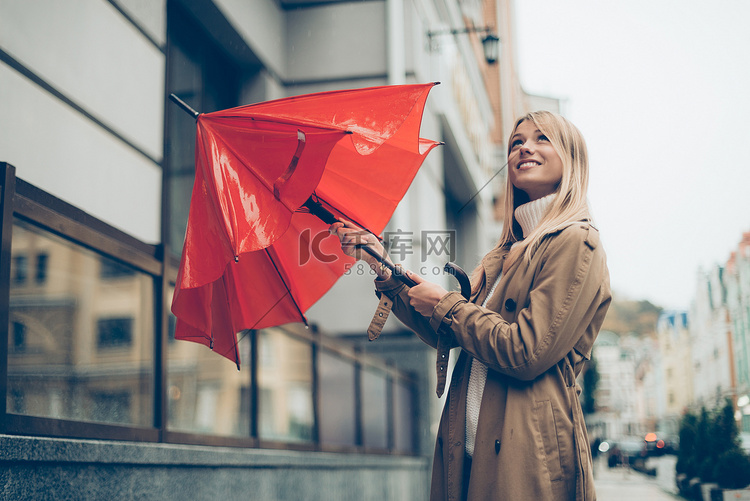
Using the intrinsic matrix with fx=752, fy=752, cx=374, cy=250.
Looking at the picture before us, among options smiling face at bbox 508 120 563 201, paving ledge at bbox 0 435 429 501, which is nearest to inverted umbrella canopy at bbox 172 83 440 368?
smiling face at bbox 508 120 563 201

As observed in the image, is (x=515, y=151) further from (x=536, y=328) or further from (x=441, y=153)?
(x=441, y=153)

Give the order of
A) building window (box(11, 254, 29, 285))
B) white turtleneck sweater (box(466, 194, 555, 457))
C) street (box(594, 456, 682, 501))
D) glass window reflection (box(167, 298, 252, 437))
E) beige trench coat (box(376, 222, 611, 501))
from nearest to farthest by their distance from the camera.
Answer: beige trench coat (box(376, 222, 611, 501)) < white turtleneck sweater (box(466, 194, 555, 457)) < building window (box(11, 254, 29, 285)) < glass window reflection (box(167, 298, 252, 437)) < street (box(594, 456, 682, 501))

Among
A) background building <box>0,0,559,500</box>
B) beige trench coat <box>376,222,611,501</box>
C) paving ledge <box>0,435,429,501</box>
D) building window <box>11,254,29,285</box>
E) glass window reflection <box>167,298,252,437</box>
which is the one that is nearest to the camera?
beige trench coat <box>376,222,611,501</box>

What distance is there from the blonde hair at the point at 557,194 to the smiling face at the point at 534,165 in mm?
26

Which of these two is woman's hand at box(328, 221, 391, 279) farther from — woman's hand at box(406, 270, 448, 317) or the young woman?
woman's hand at box(406, 270, 448, 317)

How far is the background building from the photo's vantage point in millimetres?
4105

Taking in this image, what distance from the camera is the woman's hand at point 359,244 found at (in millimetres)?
2709

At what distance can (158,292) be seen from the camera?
568 centimetres

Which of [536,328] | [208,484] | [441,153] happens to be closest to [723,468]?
[208,484]

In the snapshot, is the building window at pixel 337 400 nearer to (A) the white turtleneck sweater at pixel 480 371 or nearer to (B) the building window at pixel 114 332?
(B) the building window at pixel 114 332

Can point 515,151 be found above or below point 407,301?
above

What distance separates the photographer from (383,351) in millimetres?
11195

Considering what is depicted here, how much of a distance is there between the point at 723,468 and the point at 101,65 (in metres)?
5.50

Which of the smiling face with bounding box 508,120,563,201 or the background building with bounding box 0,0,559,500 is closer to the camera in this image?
the smiling face with bounding box 508,120,563,201
